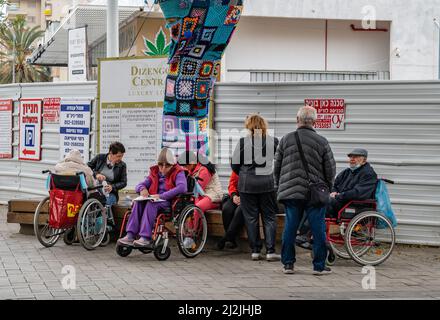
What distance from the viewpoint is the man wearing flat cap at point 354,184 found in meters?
10.9

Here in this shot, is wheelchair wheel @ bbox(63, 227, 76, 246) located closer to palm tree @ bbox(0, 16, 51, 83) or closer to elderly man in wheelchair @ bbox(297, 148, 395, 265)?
elderly man in wheelchair @ bbox(297, 148, 395, 265)

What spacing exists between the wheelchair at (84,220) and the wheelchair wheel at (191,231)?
128cm

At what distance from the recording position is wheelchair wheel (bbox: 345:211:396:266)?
10508mm

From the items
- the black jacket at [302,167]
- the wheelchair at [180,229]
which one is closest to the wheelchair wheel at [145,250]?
the wheelchair at [180,229]

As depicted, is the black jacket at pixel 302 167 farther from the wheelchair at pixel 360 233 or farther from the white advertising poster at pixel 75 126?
the white advertising poster at pixel 75 126

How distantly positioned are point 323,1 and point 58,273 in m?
19.6

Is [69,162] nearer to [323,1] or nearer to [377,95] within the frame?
[377,95]

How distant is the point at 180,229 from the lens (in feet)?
35.5

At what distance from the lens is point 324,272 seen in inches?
391

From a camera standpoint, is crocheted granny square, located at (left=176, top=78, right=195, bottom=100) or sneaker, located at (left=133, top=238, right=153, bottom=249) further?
crocheted granny square, located at (left=176, top=78, right=195, bottom=100)

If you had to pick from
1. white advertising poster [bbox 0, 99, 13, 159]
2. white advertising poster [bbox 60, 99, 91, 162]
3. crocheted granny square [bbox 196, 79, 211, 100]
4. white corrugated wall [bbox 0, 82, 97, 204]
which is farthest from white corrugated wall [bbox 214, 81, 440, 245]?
white advertising poster [bbox 0, 99, 13, 159]

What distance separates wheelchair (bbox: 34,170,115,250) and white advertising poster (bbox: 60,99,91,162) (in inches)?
124

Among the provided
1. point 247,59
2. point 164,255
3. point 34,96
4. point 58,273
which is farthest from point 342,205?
point 247,59

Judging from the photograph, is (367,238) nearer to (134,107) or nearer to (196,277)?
(196,277)
